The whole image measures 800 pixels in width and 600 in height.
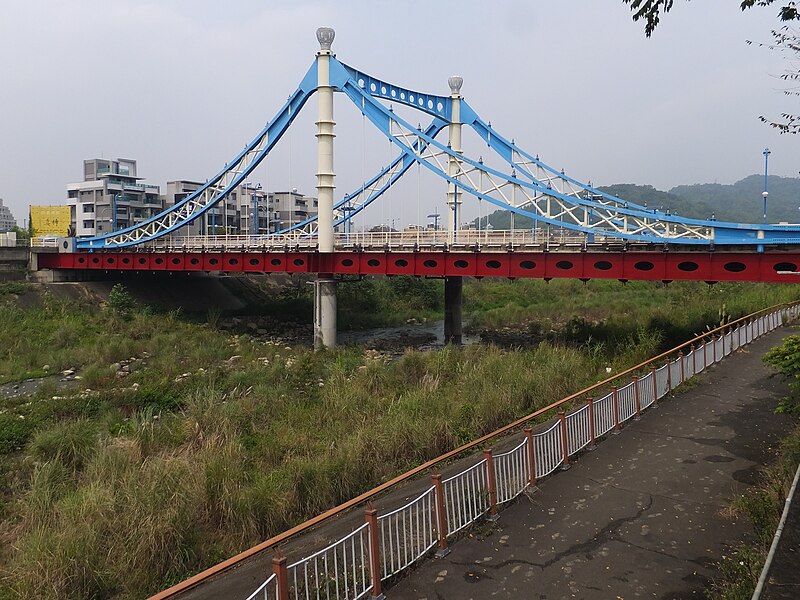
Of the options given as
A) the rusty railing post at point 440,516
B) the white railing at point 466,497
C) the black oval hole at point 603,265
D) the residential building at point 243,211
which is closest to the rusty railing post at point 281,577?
the rusty railing post at point 440,516

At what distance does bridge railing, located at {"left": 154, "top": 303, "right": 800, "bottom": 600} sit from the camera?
5.91 m

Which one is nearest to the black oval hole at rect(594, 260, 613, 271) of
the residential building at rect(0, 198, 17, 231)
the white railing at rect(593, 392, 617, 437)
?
the white railing at rect(593, 392, 617, 437)

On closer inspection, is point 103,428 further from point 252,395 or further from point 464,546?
point 464,546

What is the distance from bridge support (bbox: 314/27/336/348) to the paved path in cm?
1858

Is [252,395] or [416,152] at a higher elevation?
[416,152]

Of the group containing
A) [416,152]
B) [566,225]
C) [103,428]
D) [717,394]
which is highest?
[416,152]

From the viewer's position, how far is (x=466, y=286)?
46500 mm

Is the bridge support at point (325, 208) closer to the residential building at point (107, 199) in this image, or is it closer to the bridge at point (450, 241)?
the bridge at point (450, 241)

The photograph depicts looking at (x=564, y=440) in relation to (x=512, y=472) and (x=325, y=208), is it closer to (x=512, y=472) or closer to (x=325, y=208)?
(x=512, y=472)

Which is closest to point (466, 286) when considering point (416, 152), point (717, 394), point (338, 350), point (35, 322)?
point (416, 152)

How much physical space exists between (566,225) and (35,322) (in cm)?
2528

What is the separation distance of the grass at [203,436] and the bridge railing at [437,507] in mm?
1541

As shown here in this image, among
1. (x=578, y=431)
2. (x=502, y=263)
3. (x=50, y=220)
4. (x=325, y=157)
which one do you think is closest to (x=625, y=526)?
(x=578, y=431)

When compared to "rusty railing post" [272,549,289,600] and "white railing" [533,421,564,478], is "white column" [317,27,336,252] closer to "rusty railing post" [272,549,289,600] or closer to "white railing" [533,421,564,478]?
"white railing" [533,421,564,478]
